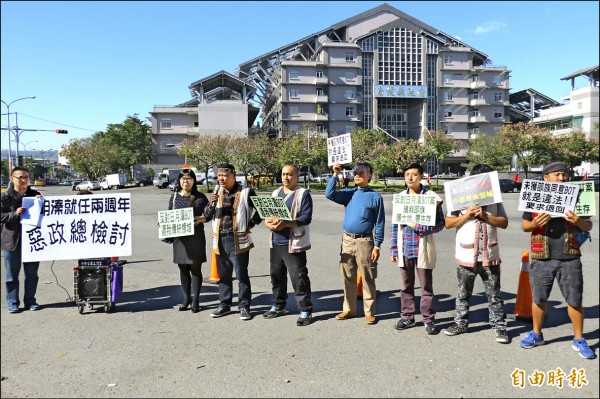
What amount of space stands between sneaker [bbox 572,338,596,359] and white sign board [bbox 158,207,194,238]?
4.31 meters

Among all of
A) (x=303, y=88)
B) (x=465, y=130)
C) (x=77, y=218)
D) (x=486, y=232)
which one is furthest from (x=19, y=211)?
(x=465, y=130)

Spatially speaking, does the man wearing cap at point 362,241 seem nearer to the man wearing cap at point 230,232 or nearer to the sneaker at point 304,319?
the sneaker at point 304,319

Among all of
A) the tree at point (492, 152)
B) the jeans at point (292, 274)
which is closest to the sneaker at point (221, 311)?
the jeans at point (292, 274)

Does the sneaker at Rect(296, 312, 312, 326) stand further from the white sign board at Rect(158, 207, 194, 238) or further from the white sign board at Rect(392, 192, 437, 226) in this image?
the white sign board at Rect(158, 207, 194, 238)

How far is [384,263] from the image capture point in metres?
7.90

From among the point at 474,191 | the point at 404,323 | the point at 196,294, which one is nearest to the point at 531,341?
the point at 404,323

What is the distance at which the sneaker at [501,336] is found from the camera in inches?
161

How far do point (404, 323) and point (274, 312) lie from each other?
157 centimetres

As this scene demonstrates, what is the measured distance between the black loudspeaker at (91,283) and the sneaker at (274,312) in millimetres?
2107

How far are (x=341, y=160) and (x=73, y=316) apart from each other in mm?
4174

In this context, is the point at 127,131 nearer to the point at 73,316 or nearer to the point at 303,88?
the point at 303,88

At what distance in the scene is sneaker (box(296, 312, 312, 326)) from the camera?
15.6 feet

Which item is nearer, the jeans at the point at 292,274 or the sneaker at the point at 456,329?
the sneaker at the point at 456,329

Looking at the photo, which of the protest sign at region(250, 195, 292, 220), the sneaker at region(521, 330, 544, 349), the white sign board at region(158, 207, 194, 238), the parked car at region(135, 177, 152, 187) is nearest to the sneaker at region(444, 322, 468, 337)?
the sneaker at region(521, 330, 544, 349)
